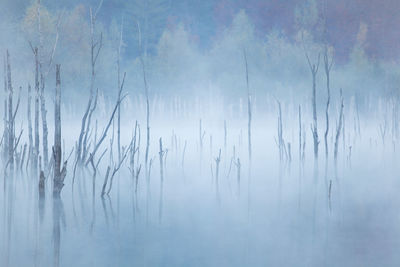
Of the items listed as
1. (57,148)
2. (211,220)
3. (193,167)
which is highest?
(57,148)

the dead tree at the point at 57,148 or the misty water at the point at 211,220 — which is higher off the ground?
the dead tree at the point at 57,148

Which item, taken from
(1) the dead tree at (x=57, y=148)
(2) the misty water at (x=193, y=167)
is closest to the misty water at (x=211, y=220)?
(2) the misty water at (x=193, y=167)

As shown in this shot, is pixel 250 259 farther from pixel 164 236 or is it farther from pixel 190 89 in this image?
pixel 190 89

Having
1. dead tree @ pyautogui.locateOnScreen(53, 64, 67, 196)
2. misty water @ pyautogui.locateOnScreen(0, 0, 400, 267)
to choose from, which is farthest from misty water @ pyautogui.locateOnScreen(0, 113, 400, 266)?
dead tree @ pyautogui.locateOnScreen(53, 64, 67, 196)

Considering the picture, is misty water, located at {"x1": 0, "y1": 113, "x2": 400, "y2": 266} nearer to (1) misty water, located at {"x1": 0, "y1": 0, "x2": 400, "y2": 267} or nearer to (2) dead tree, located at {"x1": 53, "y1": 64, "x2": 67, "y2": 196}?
(1) misty water, located at {"x1": 0, "y1": 0, "x2": 400, "y2": 267}

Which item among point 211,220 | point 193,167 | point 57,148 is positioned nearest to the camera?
point 211,220

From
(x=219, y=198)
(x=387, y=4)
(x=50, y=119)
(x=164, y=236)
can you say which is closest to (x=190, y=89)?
(x=50, y=119)

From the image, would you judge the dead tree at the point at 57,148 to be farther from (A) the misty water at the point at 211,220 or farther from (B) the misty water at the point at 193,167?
(A) the misty water at the point at 211,220

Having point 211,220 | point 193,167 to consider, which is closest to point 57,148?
point 211,220

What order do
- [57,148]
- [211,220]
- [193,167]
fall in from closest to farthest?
1. [211,220]
2. [57,148]
3. [193,167]

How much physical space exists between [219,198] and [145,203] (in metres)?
0.97

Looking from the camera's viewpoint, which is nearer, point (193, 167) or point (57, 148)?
point (57, 148)

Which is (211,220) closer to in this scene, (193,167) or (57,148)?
(57,148)

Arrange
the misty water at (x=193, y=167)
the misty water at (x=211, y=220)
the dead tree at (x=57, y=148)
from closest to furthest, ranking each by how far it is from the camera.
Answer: the misty water at (x=211, y=220), the misty water at (x=193, y=167), the dead tree at (x=57, y=148)
